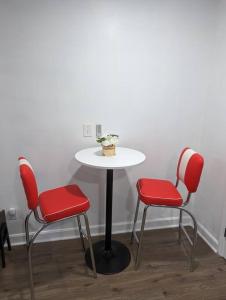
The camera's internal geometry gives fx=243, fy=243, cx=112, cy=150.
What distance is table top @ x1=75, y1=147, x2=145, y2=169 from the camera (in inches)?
68.3

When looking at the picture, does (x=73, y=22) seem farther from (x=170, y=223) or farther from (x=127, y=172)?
(x=170, y=223)

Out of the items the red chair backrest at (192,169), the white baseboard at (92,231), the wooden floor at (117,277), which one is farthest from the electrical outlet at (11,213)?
the red chair backrest at (192,169)

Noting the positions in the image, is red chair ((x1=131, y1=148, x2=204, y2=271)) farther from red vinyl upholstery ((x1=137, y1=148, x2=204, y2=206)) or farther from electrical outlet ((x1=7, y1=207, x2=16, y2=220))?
electrical outlet ((x1=7, y1=207, x2=16, y2=220))

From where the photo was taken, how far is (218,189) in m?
2.25

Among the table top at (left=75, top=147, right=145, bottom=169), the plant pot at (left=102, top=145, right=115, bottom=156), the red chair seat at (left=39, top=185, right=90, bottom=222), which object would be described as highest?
the plant pot at (left=102, top=145, right=115, bottom=156)

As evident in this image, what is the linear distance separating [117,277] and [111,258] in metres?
0.21

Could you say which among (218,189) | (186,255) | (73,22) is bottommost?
(186,255)

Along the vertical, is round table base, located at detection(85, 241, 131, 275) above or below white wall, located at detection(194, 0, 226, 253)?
below

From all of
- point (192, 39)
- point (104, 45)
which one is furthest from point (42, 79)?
point (192, 39)

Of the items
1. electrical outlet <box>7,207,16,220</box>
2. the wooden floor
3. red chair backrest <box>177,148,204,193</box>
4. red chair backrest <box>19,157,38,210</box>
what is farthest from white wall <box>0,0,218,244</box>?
red chair backrest <box>19,157,38,210</box>

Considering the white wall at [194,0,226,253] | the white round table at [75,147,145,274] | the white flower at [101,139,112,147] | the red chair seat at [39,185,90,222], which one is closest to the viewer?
the red chair seat at [39,185,90,222]

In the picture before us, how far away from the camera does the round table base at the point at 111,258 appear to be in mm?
1992

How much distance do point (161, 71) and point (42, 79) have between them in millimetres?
1052

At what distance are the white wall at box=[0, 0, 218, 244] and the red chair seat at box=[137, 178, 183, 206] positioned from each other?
365 millimetres
